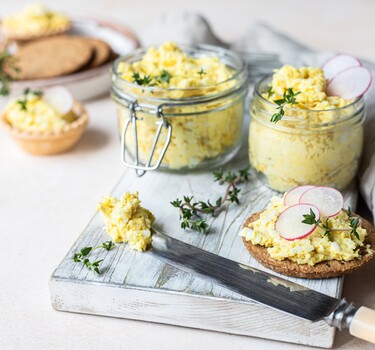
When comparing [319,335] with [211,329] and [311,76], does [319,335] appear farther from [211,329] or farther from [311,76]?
[311,76]

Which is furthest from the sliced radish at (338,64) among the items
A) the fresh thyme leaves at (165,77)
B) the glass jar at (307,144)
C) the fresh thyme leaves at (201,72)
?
the fresh thyme leaves at (165,77)

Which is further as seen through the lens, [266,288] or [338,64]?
[338,64]

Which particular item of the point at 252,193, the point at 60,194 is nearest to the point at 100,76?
the point at 60,194

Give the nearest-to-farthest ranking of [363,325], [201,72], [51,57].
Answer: [363,325] < [201,72] < [51,57]

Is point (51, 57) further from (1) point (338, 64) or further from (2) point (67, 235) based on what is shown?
(1) point (338, 64)

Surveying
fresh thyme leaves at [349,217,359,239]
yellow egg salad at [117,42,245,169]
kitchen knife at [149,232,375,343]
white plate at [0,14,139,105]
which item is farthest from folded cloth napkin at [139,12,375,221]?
kitchen knife at [149,232,375,343]

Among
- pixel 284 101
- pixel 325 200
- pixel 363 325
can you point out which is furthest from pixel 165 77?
pixel 363 325
